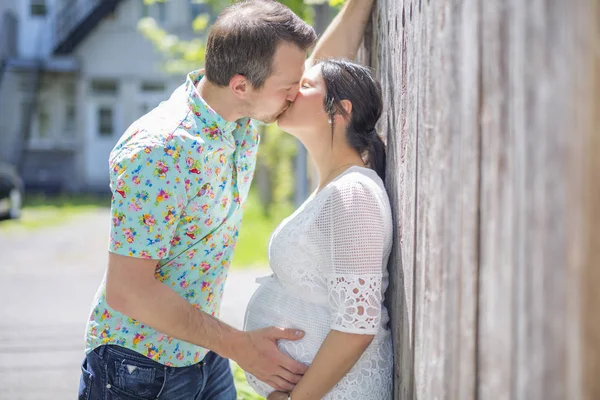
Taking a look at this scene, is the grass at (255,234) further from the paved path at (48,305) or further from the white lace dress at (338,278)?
the white lace dress at (338,278)

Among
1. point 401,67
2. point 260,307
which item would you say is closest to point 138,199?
point 260,307

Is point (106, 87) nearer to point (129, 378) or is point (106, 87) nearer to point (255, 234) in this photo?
point (255, 234)

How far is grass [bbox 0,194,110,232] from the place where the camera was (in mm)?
14969

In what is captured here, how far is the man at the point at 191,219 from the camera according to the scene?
7.27ft

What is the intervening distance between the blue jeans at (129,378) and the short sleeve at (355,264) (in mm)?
693

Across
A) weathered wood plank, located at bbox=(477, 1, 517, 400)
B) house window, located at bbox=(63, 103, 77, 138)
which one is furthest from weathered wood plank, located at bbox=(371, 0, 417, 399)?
house window, located at bbox=(63, 103, 77, 138)

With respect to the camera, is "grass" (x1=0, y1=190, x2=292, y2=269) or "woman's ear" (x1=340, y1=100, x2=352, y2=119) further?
"grass" (x1=0, y1=190, x2=292, y2=269)

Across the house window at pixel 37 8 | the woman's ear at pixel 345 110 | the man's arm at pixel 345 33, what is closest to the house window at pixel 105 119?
the house window at pixel 37 8

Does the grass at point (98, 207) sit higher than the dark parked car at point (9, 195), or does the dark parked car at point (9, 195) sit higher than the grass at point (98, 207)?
the dark parked car at point (9, 195)

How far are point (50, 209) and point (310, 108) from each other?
17119 millimetres

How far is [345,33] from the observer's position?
302 centimetres

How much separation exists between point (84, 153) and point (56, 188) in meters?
1.50

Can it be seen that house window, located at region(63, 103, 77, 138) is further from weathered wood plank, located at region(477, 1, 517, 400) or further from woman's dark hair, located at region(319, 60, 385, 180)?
weathered wood plank, located at region(477, 1, 517, 400)

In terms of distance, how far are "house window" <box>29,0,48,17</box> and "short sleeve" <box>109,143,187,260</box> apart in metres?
24.6
